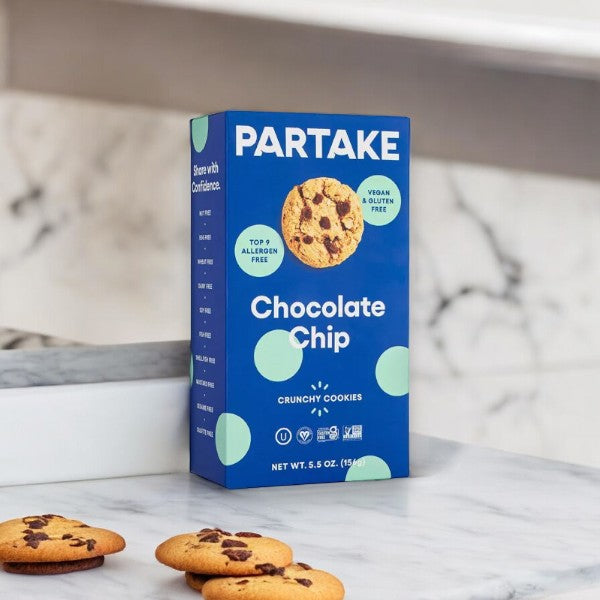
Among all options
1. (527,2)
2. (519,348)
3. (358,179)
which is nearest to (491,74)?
(527,2)

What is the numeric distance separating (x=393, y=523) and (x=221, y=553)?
0.74ft

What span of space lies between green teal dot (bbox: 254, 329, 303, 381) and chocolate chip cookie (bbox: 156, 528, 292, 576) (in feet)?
0.95

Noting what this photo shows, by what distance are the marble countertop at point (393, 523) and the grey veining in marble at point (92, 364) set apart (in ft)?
0.36

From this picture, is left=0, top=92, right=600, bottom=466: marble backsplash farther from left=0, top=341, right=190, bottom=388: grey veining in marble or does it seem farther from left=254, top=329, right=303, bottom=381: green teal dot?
left=254, top=329, right=303, bottom=381: green teal dot

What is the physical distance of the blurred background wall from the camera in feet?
3.64

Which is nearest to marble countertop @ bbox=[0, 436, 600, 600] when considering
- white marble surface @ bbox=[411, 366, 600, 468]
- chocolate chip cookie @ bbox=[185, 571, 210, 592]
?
chocolate chip cookie @ bbox=[185, 571, 210, 592]

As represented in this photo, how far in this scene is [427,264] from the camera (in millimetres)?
1363

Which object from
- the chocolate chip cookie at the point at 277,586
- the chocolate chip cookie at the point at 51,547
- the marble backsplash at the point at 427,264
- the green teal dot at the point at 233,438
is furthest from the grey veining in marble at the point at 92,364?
the chocolate chip cookie at the point at 277,586

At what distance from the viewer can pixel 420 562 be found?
2.46 ft

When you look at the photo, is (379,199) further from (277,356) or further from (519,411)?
(519,411)

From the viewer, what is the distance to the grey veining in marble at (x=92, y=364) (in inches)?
41.7

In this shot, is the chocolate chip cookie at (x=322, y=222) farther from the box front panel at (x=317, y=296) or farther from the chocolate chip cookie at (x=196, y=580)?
the chocolate chip cookie at (x=196, y=580)

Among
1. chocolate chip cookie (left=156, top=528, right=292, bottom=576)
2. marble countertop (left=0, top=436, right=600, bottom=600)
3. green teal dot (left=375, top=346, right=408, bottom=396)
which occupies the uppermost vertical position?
green teal dot (left=375, top=346, right=408, bottom=396)

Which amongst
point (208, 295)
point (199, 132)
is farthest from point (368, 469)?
point (199, 132)
